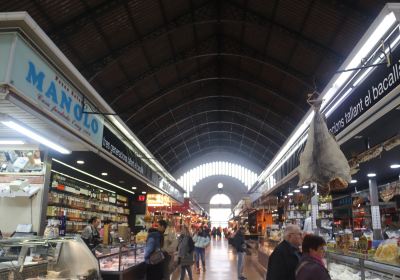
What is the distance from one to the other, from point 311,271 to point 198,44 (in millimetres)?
15881

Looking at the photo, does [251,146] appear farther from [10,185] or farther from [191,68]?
[10,185]

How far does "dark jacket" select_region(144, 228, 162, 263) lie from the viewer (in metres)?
6.27

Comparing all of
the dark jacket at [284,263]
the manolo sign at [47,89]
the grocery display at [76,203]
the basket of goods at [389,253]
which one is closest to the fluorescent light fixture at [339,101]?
the basket of goods at [389,253]

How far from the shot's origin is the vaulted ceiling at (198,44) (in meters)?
11.5

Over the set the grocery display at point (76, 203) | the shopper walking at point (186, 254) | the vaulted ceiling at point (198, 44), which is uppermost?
the vaulted ceiling at point (198, 44)

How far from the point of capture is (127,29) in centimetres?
1348

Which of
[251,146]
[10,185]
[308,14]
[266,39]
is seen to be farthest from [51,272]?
[251,146]

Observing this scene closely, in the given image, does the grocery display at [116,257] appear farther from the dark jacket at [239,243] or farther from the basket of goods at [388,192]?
the basket of goods at [388,192]

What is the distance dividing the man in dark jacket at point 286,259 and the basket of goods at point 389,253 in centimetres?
93

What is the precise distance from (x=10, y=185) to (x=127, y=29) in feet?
26.6

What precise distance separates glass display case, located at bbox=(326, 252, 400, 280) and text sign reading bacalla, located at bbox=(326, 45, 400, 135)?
79.6 inches

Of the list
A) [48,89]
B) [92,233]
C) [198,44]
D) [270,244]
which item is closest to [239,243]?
[270,244]

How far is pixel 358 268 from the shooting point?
14.3ft

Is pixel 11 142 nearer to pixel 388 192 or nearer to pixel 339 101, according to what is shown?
pixel 339 101
